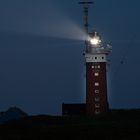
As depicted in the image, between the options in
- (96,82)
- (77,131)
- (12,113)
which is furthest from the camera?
(12,113)

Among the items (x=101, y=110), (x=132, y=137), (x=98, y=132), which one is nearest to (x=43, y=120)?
(x=101, y=110)

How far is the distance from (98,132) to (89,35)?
134 feet

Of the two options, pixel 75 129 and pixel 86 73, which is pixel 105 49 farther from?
pixel 75 129

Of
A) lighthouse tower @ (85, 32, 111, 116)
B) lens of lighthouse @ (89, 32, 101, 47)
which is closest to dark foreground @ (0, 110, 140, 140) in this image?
lighthouse tower @ (85, 32, 111, 116)

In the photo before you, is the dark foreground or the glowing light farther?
the glowing light

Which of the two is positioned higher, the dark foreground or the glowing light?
the glowing light

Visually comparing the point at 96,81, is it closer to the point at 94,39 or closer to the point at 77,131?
the point at 94,39

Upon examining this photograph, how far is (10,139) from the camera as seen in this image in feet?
238

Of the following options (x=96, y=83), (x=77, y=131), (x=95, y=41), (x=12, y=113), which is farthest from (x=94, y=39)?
(x=12, y=113)

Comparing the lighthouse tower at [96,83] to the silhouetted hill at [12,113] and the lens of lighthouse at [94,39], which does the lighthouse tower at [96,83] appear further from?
the silhouetted hill at [12,113]

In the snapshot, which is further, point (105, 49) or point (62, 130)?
point (105, 49)

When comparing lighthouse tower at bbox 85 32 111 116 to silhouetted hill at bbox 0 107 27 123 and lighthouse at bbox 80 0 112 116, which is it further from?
silhouetted hill at bbox 0 107 27 123

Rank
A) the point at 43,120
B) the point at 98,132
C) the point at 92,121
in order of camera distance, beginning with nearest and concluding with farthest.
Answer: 1. the point at 98,132
2. the point at 92,121
3. the point at 43,120

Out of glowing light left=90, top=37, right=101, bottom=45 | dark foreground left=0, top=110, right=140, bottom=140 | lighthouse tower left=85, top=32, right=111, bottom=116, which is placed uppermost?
glowing light left=90, top=37, right=101, bottom=45
